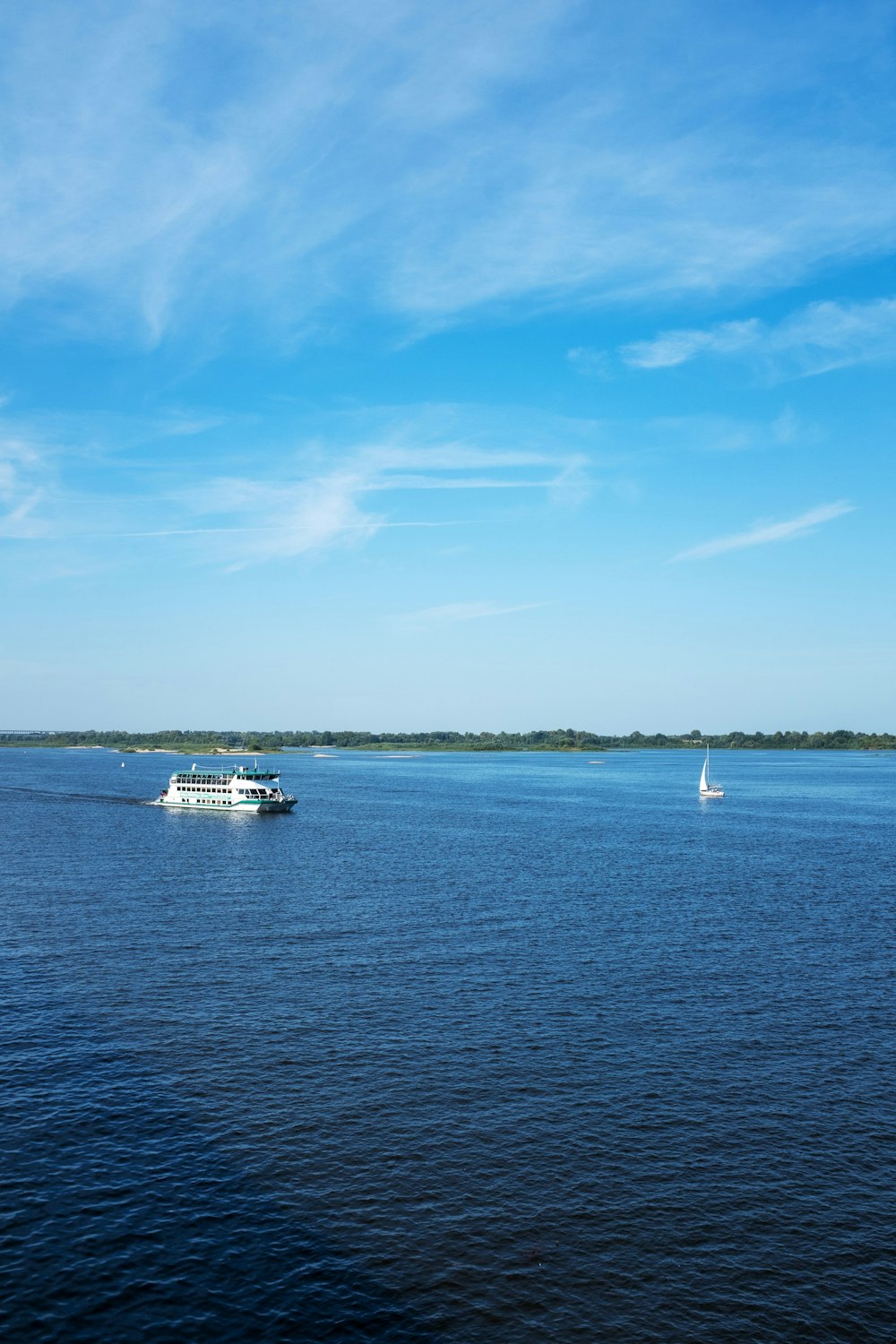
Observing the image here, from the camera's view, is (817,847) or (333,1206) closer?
(333,1206)

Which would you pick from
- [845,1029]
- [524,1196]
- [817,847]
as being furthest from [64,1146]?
[817,847]

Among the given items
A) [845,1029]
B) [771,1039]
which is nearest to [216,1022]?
[771,1039]

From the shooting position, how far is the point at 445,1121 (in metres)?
45.0

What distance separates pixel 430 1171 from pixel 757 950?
45.5 meters

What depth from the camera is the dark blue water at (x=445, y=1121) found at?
32156 mm

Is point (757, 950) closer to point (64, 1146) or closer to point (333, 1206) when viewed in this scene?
point (333, 1206)

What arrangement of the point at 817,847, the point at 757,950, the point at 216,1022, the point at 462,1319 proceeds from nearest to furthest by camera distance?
1. the point at 462,1319
2. the point at 216,1022
3. the point at 757,950
4. the point at 817,847

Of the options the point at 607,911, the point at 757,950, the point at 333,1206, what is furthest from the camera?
the point at 607,911

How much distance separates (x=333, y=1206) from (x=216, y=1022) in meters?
22.4

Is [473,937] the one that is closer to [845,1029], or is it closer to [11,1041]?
[845,1029]

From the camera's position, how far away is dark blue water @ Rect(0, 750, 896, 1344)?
105 ft

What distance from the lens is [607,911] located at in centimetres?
9169

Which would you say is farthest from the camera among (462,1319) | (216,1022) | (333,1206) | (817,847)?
(817,847)

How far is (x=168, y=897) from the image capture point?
319 feet
